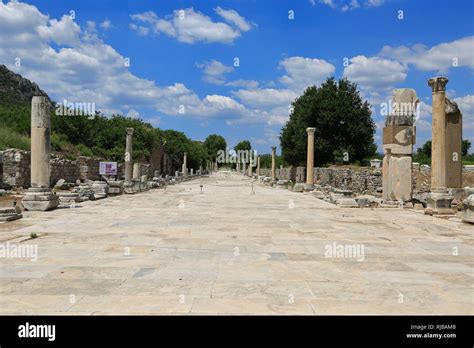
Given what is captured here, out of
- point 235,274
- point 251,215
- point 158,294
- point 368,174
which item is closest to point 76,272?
point 158,294

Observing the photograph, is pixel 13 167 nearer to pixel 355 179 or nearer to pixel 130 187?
pixel 130 187

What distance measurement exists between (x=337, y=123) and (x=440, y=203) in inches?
1148

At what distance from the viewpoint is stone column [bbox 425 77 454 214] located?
44.8ft

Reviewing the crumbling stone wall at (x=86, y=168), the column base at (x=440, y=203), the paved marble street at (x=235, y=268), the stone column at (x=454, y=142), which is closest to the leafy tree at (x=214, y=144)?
the crumbling stone wall at (x=86, y=168)

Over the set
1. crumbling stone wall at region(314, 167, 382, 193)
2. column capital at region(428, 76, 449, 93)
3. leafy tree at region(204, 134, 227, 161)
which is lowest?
crumbling stone wall at region(314, 167, 382, 193)

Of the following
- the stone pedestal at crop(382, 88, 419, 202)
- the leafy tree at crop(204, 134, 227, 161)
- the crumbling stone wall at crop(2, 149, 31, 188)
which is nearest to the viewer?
the stone pedestal at crop(382, 88, 419, 202)

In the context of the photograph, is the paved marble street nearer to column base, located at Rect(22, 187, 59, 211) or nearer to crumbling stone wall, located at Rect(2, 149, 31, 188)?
column base, located at Rect(22, 187, 59, 211)

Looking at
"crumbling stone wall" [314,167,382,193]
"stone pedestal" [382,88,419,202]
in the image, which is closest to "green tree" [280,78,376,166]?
"crumbling stone wall" [314,167,382,193]

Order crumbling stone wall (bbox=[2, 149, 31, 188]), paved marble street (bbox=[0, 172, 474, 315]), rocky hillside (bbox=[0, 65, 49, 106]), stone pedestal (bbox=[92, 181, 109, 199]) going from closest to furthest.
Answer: paved marble street (bbox=[0, 172, 474, 315])
stone pedestal (bbox=[92, 181, 109, 199])
crumbling stone wall (bbox=[2, 149, 31, 188])
rocky hillside (bbox=[0, 65, 49, 106])

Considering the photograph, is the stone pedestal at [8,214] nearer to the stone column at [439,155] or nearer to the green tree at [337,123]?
the stone column at [439,155]

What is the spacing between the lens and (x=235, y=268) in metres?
6.30

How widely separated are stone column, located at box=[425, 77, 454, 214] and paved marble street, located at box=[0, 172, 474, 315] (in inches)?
89.5

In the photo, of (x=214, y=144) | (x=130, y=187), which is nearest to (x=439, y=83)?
(x=130, y=187)

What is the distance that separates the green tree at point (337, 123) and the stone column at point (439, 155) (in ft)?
90.6
